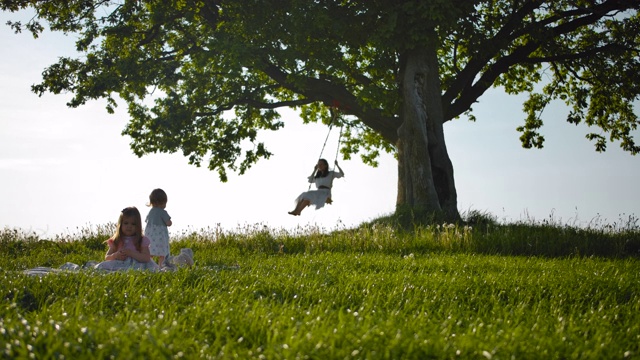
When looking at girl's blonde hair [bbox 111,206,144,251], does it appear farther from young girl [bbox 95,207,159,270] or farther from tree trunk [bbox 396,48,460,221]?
tree trunk [bbox 396,48,460,221]

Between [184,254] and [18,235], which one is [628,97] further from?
[18,235]

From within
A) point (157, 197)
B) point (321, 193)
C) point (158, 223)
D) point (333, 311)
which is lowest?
point (333, 311)

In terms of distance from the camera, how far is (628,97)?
2408 cm

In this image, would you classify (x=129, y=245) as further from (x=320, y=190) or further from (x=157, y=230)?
(x=320, y=190)

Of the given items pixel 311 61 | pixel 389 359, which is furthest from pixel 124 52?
pixel 389 359

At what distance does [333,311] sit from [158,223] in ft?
23.2

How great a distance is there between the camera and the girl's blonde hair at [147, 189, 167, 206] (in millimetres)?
12406

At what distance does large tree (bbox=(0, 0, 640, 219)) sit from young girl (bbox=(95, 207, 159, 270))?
897 centimetres

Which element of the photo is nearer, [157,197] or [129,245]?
[129,245]

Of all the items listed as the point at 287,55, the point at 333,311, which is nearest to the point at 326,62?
the point at 287,55

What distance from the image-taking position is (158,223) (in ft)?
40.7

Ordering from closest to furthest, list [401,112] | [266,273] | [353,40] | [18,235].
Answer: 1. [266,273]
2. [18,235]
3. [353,40]
4. [401,112]

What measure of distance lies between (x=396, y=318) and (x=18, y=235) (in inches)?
605

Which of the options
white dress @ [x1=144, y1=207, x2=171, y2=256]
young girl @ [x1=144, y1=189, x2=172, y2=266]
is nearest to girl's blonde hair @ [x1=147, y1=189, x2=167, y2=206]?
young girl @ [x1=144, y1=189, x2=172, y2=266]
